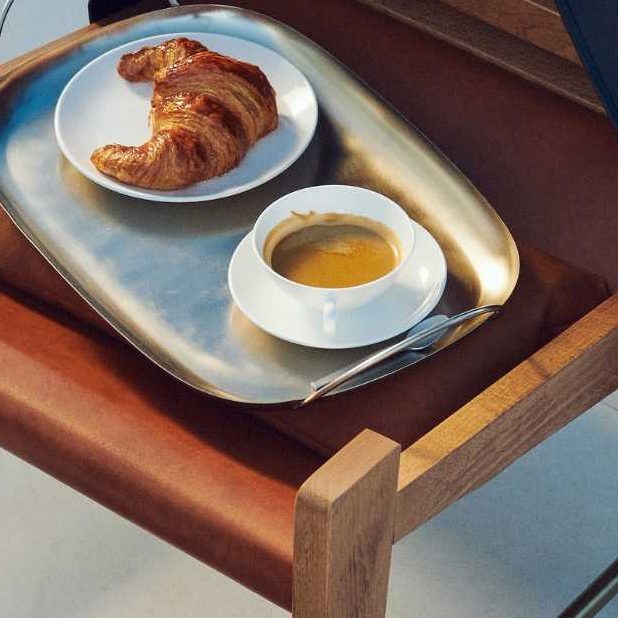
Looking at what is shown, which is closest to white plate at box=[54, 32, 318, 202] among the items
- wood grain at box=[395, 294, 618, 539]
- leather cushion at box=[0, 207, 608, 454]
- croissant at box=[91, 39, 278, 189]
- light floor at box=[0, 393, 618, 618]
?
croissant at box=[91, 39, 278, 189]

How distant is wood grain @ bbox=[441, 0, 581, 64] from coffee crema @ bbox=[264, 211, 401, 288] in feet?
1.07

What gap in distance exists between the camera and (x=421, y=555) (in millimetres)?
1340

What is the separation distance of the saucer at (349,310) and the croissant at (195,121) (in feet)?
0.32

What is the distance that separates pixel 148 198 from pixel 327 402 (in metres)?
0.24

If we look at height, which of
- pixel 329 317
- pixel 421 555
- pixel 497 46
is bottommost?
pixel 421 555

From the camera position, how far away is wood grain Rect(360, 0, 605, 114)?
3.75 feet

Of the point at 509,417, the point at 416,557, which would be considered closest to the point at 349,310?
the point at 509,417

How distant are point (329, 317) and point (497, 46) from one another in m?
0.46

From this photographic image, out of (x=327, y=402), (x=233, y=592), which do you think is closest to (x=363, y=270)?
(x=327, y=402)

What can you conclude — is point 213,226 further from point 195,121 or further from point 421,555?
point 421,555

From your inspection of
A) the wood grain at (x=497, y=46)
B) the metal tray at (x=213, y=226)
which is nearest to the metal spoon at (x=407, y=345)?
the metal tray at (x=213, y=226)

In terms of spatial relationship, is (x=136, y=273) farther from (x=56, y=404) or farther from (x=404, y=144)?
(x=404, y=144)

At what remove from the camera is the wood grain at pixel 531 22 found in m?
1.12

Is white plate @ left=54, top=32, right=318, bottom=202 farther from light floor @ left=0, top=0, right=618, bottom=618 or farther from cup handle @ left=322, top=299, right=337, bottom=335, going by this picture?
light floor @ left=0, top=0, right=618, bottom=618
